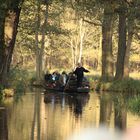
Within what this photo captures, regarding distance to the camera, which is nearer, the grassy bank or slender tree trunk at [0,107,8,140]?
slender tree trunk at [0,107,8,140]

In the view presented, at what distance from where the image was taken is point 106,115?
1928cm

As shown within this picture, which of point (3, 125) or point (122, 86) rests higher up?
point (122, 86)

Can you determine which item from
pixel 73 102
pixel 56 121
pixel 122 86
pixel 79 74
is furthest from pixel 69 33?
pixel 56 121

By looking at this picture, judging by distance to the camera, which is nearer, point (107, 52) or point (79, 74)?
point (79, 74)

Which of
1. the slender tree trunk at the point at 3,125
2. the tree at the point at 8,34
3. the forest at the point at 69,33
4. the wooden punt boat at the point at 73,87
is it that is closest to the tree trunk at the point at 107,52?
the forest at the point at 69,33

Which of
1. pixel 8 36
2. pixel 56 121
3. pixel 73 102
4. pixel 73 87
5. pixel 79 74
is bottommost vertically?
pixel 56 121

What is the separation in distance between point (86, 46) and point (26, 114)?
248 ft

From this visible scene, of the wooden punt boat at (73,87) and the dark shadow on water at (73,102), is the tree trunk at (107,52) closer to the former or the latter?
the wooden punt boat at (73,87)

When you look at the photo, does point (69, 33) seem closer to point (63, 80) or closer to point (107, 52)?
point (107, 52)

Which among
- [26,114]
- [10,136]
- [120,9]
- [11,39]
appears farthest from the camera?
[120,9]

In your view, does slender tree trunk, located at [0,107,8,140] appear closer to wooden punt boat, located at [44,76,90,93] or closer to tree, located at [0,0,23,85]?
tree, located at [0,0,23,85]

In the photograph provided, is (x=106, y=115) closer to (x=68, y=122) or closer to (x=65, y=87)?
(x=68, y=122)

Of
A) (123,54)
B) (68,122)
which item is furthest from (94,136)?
(123,54)

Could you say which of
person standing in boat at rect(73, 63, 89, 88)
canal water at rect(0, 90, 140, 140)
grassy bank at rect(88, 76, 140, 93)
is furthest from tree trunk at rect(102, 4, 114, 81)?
canal water at rect(0, 90, 140, 140)
